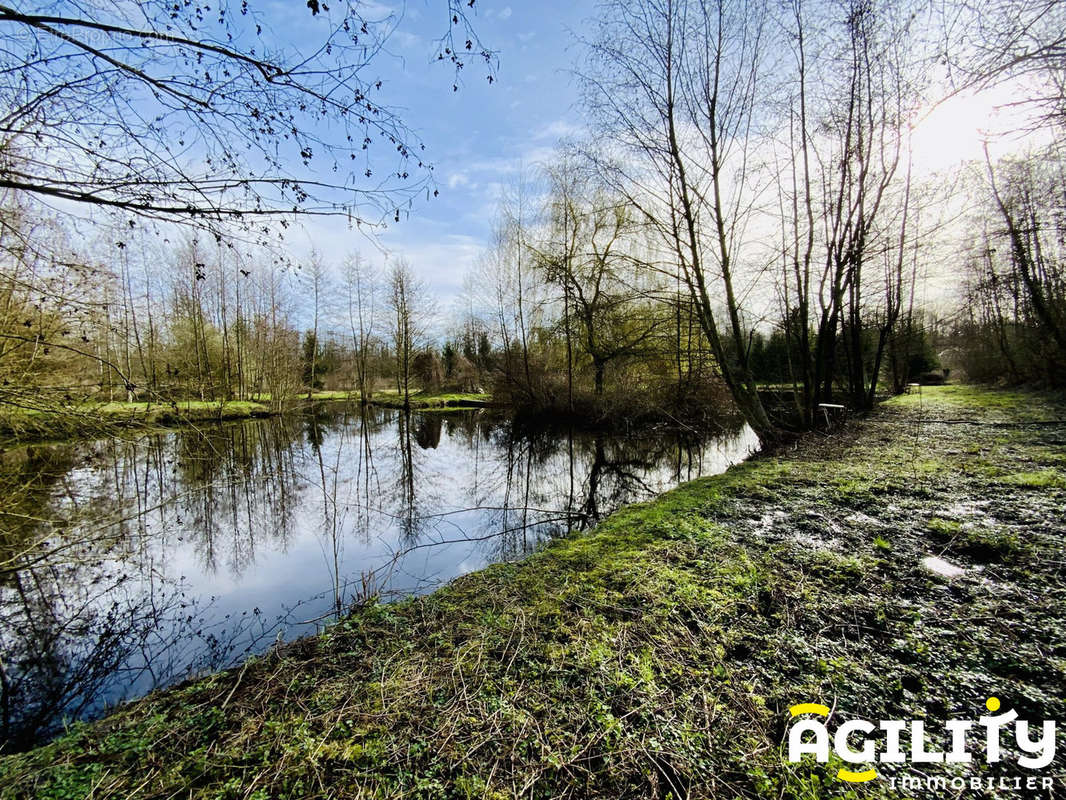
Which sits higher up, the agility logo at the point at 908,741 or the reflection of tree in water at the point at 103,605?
the agility logo at the point at 908,741

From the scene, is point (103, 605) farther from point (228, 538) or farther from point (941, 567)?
point (941, 567)

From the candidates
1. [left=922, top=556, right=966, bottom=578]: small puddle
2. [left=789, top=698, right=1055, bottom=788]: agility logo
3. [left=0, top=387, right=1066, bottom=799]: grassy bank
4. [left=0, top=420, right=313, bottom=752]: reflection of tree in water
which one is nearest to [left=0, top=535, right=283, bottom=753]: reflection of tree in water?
[left=0, top=420, right=313, bottom=752]: reflection of tree in water

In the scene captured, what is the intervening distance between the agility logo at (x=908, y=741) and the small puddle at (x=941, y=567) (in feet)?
5.03

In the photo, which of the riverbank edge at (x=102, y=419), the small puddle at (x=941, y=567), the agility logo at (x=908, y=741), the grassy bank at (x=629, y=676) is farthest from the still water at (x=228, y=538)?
the small puddle at (x=941, y=567)

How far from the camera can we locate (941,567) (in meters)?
3.21

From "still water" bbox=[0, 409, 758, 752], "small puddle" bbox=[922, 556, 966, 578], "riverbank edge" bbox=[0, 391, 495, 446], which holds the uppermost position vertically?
"riverbank edge" bbox=[0, 391, 495, 446]

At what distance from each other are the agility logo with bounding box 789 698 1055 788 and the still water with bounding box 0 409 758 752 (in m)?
3.47

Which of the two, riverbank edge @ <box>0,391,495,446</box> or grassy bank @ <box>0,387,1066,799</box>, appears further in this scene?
riverbank edge @ <box>0,391,495,446</box>

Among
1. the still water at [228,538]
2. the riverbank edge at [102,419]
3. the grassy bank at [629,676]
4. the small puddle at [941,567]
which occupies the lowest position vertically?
the still water at [228,538]

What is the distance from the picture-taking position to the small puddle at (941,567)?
10.2 ft

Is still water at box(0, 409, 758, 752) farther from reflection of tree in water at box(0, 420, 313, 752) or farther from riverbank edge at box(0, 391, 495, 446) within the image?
riverbank edge at box(0, 391, 495, 446)

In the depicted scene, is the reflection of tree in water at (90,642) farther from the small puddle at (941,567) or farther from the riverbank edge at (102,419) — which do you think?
the small puddle at (941,567)

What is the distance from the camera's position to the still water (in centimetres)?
382

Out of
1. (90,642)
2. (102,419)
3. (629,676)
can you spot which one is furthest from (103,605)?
(629,676)
